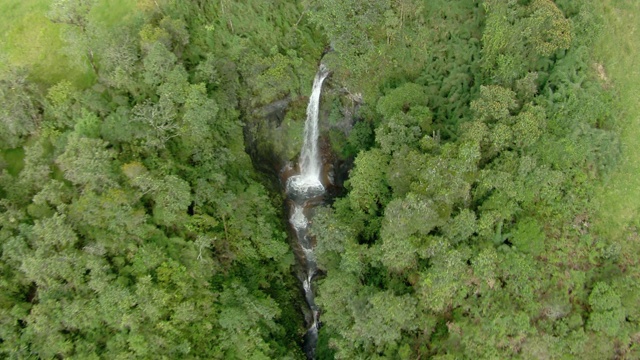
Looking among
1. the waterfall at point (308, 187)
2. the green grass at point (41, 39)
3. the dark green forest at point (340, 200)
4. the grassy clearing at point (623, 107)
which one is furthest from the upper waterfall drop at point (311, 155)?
the grassy clearing at point (623, 107)

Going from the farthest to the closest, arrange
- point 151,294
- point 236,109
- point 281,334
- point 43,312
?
point 236,109 → point 281,334 → point 151,294 → point 43,312

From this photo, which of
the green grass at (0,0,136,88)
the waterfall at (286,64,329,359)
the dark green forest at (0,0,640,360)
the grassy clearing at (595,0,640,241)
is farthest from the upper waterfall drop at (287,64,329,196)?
the grassy clearing at (595,0,640,241)

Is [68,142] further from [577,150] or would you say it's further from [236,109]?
[577,150]

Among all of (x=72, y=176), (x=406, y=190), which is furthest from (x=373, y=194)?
(x=72, y=176)

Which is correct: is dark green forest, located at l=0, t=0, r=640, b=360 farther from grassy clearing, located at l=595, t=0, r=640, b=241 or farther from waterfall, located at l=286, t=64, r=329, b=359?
waterfall, located at l=286, t=64, r=329, b=359

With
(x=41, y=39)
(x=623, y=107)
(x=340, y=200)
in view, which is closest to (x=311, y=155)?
(x=340, y=200)

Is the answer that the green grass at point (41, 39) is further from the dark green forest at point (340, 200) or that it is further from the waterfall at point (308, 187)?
the waterfall at point (308, 187)
